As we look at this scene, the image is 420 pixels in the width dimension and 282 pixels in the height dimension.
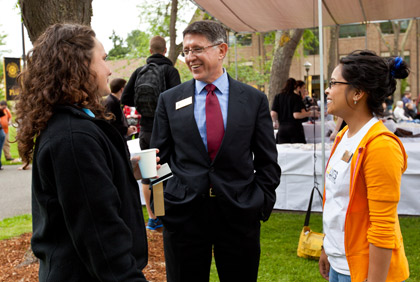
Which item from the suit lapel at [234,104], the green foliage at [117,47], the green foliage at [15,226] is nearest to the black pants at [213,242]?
the suit lapel at [234,104]

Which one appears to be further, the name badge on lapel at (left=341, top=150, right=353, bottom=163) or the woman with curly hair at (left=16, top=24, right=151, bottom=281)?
the name badge on lapel at (left=341, top=150, right=353, bottom=163)

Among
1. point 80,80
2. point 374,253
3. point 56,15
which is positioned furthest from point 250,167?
point 56,15

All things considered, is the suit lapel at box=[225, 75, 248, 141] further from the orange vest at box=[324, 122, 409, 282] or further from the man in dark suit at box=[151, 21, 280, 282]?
the orange vest at box=[324, 122, 409, 282]

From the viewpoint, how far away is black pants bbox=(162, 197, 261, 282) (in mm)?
2559

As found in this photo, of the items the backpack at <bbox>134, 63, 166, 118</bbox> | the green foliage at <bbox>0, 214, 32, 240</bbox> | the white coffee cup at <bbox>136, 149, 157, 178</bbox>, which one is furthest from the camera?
the green foliage at <bbox>0, 214, 32, 240</bbox>

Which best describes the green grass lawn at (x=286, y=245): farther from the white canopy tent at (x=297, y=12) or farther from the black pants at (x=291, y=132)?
the white canopy tent at (x=297, y=12)

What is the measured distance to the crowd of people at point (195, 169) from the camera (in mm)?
1429

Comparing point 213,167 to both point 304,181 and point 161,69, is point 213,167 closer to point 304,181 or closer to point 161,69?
point 161,69

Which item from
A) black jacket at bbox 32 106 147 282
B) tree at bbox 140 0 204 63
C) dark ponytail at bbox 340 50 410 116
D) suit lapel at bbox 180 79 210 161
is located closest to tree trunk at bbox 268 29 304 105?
tree at bbox 140 0 204 63

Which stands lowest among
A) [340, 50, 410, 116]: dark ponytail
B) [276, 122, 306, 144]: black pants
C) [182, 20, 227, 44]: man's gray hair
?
[276, 122, 306, 144]: black pants

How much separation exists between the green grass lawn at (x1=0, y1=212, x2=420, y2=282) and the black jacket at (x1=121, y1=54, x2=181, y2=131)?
177 cm

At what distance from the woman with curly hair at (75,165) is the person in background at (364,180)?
→ 3.04 ft

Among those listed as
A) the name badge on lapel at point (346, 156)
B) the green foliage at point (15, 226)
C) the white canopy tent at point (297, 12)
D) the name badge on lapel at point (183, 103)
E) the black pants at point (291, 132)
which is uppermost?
the white canopy tent at point (297, 12)

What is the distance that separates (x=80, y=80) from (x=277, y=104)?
7.02 m
